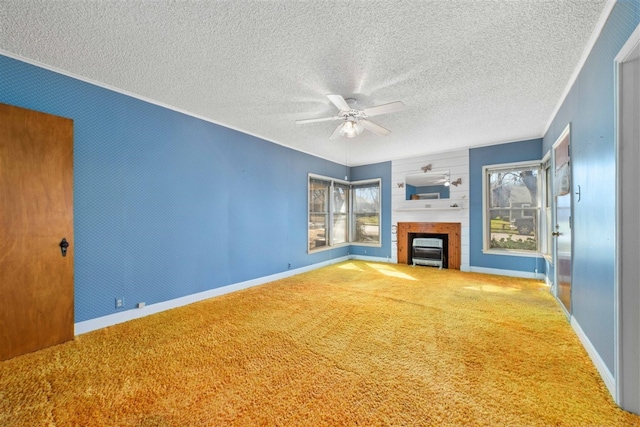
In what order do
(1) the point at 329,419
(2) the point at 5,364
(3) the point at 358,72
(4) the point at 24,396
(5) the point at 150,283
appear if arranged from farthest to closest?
(5) the point at 150,283 < (3) the point at 358,72 < (2) the point at 5,364 < (4) the point at 24,396 < (1) the point at 329,419

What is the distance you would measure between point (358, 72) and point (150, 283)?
131 inches

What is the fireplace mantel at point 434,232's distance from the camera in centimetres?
550

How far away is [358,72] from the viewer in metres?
2.48

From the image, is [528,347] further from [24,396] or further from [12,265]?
[12,265]

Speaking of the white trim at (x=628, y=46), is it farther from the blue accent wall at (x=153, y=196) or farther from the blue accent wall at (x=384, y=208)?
the blue accent wall at (x=384, y=208)

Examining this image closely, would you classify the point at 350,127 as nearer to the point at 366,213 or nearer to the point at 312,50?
the point at 312,50

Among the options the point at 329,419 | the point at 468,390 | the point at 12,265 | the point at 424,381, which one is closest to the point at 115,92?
the point at 12,265

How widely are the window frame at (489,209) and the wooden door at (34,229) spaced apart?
248 inches

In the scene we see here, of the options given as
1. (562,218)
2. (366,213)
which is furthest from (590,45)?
(366,213)

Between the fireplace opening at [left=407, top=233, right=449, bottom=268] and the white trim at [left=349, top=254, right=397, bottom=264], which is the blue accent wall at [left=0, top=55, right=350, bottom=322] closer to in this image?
the white trim at [left=349, top=254, right=397, bottom=264]

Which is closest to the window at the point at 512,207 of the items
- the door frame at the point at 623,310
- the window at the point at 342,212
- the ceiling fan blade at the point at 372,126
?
the window at the point at 342,212

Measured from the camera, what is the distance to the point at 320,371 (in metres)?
1.96

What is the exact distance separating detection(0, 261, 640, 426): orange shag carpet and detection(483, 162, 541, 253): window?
2.05 meters

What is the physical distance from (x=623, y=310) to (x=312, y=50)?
2814 millimetres
